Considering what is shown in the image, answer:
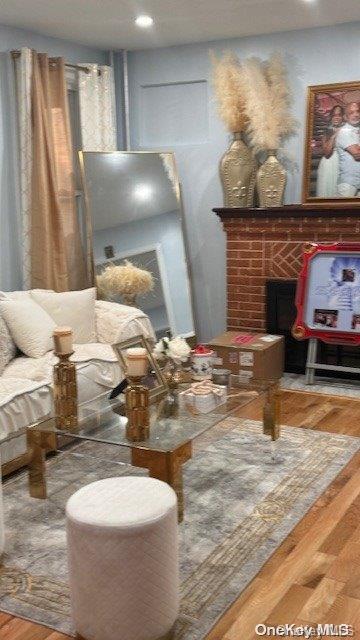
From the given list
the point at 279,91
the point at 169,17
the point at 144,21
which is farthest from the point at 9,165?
the point at 279,91

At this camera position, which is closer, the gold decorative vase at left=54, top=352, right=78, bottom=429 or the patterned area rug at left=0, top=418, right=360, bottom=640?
the patterned area rug at left=0, top=418, right=360, bottom=640

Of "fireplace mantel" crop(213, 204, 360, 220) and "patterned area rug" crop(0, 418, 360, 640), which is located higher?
"fireplace mantel" crop(213, 204, 360, 220)

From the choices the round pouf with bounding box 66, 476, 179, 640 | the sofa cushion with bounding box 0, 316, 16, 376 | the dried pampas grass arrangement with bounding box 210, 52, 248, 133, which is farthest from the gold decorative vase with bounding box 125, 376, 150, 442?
the dried pampas grass arrangement with bounding box 210, 52, 248, 133

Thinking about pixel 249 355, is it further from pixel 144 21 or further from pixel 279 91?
pixel 144 21

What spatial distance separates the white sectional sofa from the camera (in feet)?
11.4

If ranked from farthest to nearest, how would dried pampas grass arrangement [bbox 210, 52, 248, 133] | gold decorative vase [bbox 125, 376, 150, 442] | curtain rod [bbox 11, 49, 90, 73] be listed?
1. dried pampas grass arrangement [bbox 210, 52, 248, 133]
2. curtain rod [bbox 11, 49, 90, 73]
3. gold decorative vase [bbox 125, 376, 150, 442]

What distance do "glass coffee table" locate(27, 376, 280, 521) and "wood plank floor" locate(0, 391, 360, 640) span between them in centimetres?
52

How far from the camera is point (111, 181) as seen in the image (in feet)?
17.7

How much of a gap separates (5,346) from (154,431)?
5.02 ft

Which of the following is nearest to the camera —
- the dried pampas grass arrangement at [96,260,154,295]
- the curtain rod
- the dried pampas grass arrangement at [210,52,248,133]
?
the curtain rod

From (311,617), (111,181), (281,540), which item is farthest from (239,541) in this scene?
(111,181)

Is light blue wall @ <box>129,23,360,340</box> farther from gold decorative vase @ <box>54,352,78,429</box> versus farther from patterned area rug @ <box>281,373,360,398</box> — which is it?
gold decorative vase @ <box>54,352,78,429</box>

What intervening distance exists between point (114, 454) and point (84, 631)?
5.44ft

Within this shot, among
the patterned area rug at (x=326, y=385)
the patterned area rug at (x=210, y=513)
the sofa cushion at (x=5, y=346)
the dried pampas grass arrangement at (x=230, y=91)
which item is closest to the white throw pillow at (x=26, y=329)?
the sofa cushion at (x=5, y=346)
